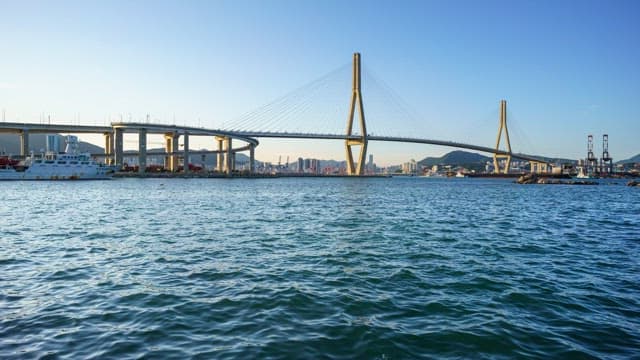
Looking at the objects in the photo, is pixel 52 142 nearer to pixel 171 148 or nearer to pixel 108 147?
pixel 108 147

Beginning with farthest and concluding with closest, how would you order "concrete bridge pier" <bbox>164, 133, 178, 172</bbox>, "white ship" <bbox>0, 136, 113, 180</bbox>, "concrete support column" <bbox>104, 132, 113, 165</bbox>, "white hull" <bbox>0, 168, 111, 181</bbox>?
"concrete support column" <bbox>104, 132, 113, 165</bbox> < "concrete bridge pier" <bbox>164, 133, 178, 172</bbox> < "white ship" <bbox>0, 136, 113, 180</bbox> < "white hull" <bbox>0, 168, 111, 181</bbox>

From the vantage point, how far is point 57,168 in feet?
245

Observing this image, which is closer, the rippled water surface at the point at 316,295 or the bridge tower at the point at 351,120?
the rippled water surface at the point at 316,295

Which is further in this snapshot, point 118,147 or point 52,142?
point 52,142

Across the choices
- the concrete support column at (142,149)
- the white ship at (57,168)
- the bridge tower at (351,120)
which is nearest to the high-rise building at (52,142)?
the white ship at (57,168)

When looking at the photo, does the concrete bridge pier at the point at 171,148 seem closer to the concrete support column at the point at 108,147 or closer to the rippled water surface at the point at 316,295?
the concrete support column at the point at 108,147

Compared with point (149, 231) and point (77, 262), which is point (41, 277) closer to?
point (77, 262)

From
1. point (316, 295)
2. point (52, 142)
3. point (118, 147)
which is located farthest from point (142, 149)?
point (316, 295)

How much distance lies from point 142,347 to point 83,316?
170cm

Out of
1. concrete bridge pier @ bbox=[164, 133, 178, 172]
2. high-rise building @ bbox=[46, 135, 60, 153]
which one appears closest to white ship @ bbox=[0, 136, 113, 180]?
high-rise building @ bbox=[46, 135, 60, 153]

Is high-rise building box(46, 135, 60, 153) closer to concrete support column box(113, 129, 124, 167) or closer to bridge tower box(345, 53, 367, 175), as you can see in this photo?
concrete support column box(113, 129, 124, 167)

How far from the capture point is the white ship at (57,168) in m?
72.2

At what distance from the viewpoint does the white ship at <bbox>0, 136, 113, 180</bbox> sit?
237 feet

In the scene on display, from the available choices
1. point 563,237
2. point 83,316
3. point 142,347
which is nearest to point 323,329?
point 142,347
